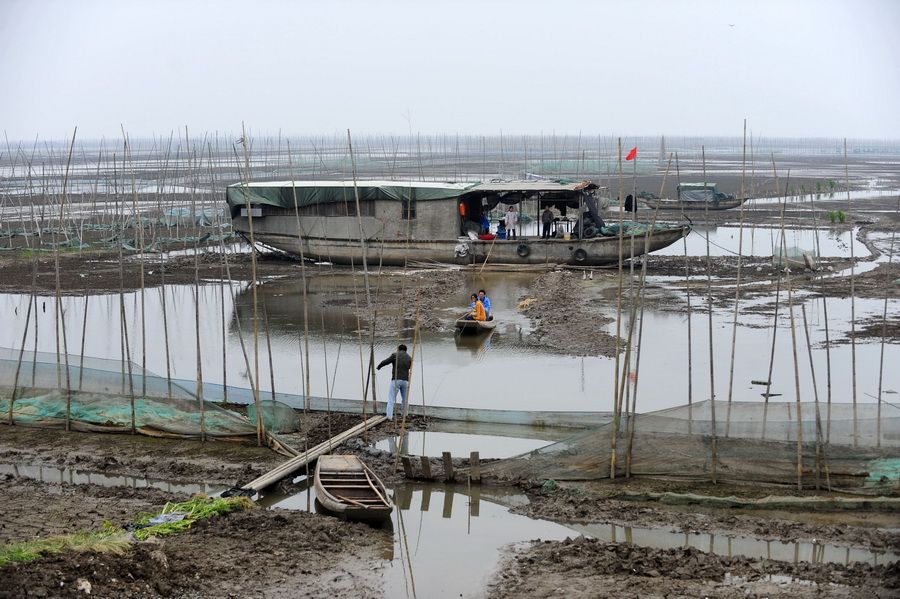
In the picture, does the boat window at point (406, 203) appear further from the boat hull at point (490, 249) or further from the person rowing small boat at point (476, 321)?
the person rowing small boat at point (476, 321)

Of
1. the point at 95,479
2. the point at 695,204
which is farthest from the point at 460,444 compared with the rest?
the point at 695,204

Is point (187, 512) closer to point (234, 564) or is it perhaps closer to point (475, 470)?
point (234, 564)

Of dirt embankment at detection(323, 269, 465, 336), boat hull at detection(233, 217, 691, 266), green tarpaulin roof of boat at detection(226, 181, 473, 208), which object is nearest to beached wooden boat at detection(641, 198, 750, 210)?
boat hull at detection(233, 217, 691, 266)

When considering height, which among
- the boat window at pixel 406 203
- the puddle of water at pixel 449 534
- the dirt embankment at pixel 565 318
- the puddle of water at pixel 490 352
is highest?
the boat window at pixel 406 203

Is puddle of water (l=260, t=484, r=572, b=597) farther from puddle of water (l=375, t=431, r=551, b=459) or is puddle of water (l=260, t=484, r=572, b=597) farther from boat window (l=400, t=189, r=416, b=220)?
boat window (l=400, t=189, r=416, b=220)

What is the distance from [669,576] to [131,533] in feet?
13.3

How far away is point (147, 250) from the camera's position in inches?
982

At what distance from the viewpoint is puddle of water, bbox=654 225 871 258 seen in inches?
984

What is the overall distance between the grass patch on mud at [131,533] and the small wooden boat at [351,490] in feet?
2.27

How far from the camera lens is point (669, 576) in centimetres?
678

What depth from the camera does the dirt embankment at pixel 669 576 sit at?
6465 mm

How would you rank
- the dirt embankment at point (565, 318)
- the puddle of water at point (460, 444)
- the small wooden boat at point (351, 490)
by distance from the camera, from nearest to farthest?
the small wooden boat at point (351, 490)
the puddle of water at point (460, 444)
the dirt embankment at point (565, 318)

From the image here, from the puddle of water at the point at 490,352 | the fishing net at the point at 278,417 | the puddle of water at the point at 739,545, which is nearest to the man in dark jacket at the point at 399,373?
the puddle of water at the point at 490,352

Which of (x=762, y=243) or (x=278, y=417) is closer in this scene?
(x=278, y=417)
